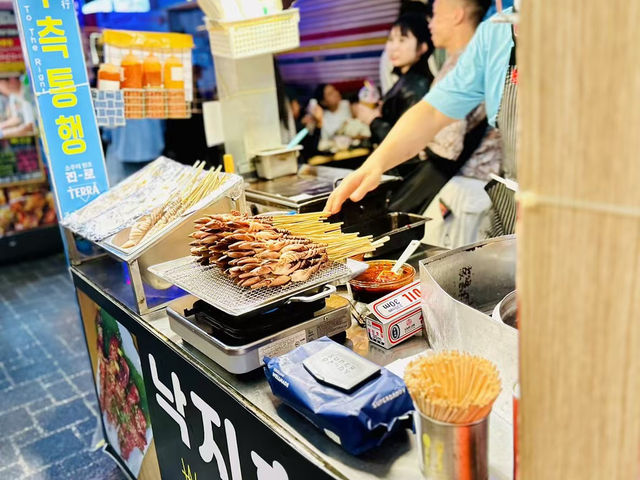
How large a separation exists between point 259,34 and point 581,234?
2.70m

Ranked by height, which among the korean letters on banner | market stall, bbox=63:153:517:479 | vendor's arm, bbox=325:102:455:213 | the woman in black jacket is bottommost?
the korean letters on banner

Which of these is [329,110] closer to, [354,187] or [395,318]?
[354,187]

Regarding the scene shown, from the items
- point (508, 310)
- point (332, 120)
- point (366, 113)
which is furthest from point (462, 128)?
point (508, 310)

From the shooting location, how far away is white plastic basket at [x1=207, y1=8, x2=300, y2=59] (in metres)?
3.02

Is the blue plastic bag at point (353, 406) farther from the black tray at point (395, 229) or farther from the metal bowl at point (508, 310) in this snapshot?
the black tray at point (395, 229)

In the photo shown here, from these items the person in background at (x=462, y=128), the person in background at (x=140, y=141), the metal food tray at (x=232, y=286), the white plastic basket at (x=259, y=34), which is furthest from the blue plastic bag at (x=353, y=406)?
the person in background at (x=140, y=141)

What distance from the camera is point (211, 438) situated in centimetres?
183

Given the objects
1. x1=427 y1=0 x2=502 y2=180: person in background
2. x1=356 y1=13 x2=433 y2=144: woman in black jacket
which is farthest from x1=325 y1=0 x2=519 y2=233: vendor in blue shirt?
x1=356 y1=13 x2=433 y2=144: woman in black jacket

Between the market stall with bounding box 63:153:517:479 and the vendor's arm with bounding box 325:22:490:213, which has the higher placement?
the vendor's arm with bounding box 325:22:490:213

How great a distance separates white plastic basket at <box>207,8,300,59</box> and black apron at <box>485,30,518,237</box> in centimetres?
121

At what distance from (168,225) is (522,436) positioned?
1.58m

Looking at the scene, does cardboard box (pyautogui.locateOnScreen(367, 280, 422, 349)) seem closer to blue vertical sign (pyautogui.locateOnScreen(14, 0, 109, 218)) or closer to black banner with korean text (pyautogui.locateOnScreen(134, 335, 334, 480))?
black banner with korean text (pyautogui.locateOnScreen(134, 335, 334, 480))

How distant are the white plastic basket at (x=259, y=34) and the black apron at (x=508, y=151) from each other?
3.96 feet

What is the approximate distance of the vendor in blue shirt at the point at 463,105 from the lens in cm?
257
